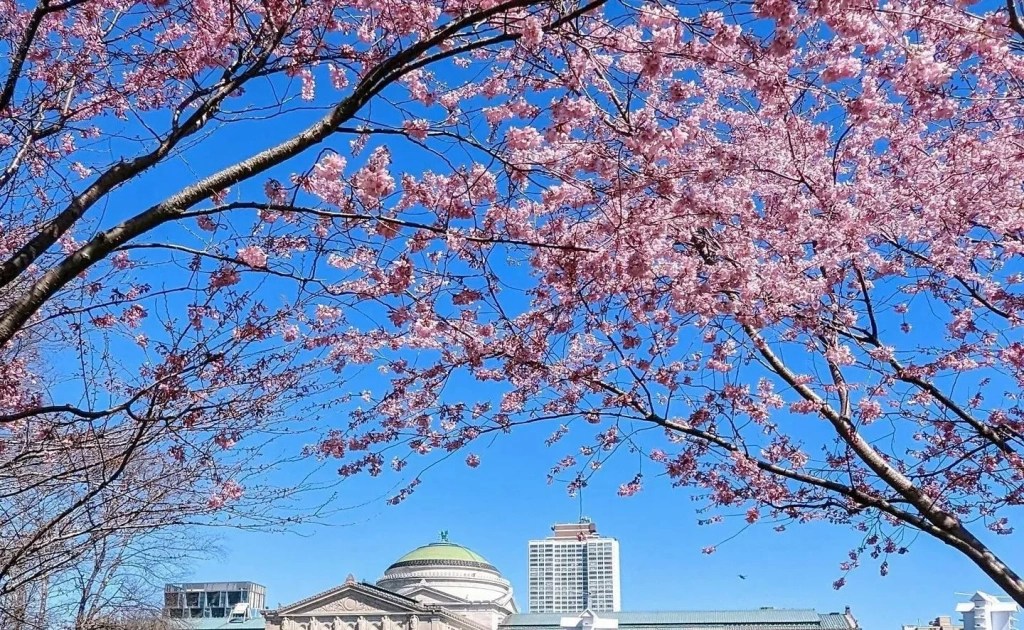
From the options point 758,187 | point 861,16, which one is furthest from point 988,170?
point 861,16

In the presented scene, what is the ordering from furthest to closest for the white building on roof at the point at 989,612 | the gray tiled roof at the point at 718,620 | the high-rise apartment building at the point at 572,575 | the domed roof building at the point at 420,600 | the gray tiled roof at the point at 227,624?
the high-rise apartment building at the point at 572,575 → the gray tiled roof at the point at 227,624 → the domed roof building at the point at 420,600 → the gray tiled roof at the point at 718,620 → the white building on roof at the point at 989,612

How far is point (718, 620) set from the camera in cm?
5450

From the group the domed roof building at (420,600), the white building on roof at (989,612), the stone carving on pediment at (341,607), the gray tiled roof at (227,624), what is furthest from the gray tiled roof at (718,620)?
the white building on roof at (989,612)

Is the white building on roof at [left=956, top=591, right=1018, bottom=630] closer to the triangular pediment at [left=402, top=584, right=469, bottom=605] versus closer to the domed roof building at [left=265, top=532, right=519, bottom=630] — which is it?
the domed roof building at [left=265, top=532, right=519, bottom=630]

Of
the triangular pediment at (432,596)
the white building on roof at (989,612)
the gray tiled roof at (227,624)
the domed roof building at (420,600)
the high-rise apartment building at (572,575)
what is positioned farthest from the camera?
the high-rise apartment building at (572,575)

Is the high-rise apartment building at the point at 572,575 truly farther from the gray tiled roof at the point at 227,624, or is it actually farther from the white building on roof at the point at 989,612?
the white building on roof at the point at 989,612

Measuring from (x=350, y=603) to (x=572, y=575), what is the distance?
138778 millimetres

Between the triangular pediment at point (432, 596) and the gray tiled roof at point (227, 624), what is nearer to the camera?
the gray tiled roof at point (227, 624)

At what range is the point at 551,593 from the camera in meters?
192

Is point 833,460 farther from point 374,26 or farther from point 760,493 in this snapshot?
point 374,26

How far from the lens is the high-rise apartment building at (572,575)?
189875 mm

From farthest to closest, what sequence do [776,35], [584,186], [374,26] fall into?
[374,26] → [584,186] → [776,35]

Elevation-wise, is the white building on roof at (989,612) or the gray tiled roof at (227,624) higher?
the gray tiled roof at (227,624)

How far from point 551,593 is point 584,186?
195 meters
